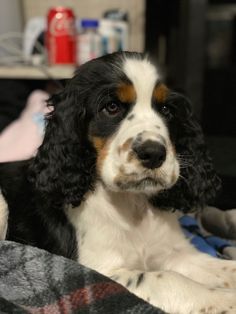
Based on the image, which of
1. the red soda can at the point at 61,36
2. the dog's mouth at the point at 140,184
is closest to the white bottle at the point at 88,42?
the red soda can at the point at 61,36

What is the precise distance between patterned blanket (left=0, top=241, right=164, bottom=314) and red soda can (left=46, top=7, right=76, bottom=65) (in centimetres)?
209

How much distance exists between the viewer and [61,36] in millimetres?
3441

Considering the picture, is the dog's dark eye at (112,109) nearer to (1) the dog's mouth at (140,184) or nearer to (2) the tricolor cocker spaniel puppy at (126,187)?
(2) the tricolor cocker spaniel puppy at (126,187)

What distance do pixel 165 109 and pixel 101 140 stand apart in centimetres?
28

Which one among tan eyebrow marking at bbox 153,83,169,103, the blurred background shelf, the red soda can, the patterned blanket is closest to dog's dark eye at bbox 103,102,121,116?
tan eyebrow marking at bbox 153,83,169,103

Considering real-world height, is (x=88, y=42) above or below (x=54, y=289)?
above

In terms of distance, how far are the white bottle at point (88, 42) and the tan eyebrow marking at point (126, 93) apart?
5.99 feet

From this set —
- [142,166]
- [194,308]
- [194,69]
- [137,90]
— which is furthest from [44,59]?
[194,308]

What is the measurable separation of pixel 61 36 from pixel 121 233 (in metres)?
1.97

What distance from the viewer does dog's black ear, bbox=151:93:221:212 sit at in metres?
1.95

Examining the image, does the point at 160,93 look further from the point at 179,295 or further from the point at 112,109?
the point at 179,295

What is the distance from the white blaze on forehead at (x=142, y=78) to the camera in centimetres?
171

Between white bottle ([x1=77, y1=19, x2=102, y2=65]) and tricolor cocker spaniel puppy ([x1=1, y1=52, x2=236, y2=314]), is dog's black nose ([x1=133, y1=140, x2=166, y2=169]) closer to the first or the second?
tricolor cocker spaniel puppy ([x1=1, y1=52, x2=236, y2=314])

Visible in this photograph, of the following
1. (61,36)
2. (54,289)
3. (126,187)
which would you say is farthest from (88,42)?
(54,289)
